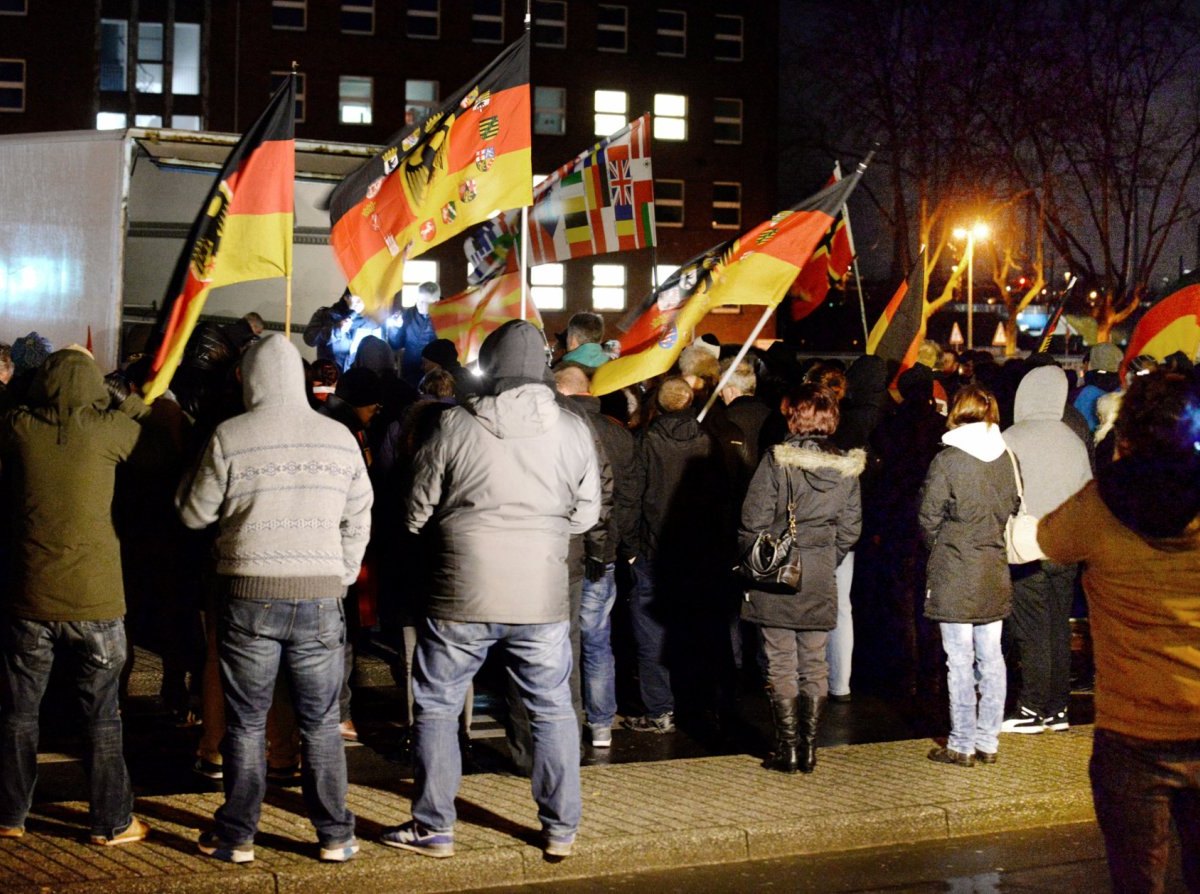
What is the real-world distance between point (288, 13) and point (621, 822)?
41470 mm

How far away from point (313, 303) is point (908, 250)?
30222 millimetres

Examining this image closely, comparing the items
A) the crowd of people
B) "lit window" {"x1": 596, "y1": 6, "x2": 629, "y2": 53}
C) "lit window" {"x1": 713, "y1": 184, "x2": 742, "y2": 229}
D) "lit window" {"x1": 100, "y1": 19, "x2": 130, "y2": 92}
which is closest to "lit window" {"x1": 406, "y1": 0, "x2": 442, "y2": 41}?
"lit window" {"x1": 596, "y1": 6, "x2": 629, "y2": 53}

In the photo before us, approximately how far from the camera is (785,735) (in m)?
7.35

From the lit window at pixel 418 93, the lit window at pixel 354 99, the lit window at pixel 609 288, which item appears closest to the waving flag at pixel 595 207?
the lit window at pixel 609 288

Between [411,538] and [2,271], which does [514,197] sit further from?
[2,271]

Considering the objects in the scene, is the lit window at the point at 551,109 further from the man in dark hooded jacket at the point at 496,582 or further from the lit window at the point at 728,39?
the man in dark hooded jacket at the point at 496,582

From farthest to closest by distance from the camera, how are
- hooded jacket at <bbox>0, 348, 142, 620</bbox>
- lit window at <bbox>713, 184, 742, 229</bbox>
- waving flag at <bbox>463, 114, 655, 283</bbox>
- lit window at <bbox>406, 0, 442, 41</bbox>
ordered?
lit window at <bbox>713, 184, 742, 229</bbox>, lit window at <bbox>406, 0, 442, 41</bbox>, waving flag at <bbox>463, 114, 655, 283</bbox>, hooded jacket at <bbox>0, 348, 142, 620</bbox>

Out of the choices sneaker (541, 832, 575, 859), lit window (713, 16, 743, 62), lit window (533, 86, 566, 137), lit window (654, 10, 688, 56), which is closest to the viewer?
sneaker (541, 832, 575, 859)

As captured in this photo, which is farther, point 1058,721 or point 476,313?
point 476,313

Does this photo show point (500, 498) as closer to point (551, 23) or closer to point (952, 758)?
point (952, 758)

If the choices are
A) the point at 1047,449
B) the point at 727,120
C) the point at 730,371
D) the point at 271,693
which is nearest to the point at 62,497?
the point at 271,693

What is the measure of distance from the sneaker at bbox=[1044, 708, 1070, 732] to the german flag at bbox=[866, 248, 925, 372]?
2926mm

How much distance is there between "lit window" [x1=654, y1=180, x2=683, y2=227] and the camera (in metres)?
47.0

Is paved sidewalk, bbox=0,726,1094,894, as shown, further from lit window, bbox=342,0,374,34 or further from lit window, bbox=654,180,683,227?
lit window, bbox=342,0,374,34
